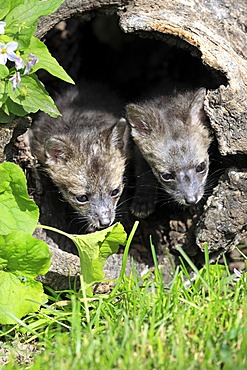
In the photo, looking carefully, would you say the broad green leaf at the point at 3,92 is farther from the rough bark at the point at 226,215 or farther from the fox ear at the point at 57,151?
the rough bark at the point at 226,215

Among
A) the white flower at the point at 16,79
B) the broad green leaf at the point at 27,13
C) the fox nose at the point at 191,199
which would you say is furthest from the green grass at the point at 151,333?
the broad green leaf at the point at 27,13

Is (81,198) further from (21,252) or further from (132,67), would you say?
(132,67)

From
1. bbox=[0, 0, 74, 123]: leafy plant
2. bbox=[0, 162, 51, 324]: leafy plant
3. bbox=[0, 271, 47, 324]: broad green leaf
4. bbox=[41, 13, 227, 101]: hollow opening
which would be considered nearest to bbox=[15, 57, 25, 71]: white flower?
bbox=[0, 0, 74, 123]: leafy plant

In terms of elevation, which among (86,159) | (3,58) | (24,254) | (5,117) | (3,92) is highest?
(3,58)

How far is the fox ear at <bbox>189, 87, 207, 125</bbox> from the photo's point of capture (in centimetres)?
397

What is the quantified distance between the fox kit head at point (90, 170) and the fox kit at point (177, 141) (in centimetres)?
15

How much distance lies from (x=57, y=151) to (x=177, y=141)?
0.74 meters

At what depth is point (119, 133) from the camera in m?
4.16

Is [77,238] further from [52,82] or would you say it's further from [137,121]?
[52,82]

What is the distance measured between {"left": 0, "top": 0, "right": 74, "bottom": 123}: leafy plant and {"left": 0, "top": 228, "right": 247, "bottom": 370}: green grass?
0.99 m

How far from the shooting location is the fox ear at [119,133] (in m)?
4.11

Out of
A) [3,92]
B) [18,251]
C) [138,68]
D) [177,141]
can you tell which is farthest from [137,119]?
[138,68]

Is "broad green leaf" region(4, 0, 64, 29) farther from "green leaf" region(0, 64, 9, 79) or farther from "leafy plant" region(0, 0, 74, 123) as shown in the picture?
"green leaf" region(0, 64, 9, 79)

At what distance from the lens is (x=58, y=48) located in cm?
514
